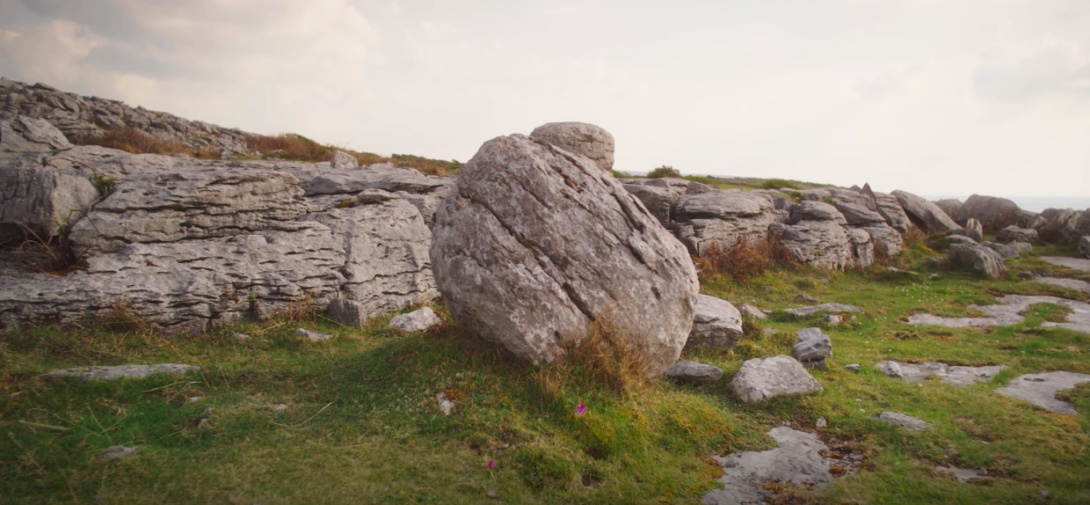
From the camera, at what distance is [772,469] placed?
6031mm

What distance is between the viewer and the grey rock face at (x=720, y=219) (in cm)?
1875

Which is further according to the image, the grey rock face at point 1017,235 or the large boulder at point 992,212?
the large boulder at point 992,212

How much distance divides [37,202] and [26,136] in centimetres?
895

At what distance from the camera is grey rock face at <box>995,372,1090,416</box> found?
25.7 feet

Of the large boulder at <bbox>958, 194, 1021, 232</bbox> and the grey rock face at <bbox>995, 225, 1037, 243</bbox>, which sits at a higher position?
the large boulder at <bbox>958, 194, 1021, 232</bbox>

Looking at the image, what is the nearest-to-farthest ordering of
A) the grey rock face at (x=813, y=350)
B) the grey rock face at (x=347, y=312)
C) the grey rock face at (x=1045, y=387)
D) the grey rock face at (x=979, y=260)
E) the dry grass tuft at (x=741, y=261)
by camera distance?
the grey rock face at (x=1045, y=387)
the grey rock face at (x=813, y=350)
the grey rock face at (x=347, y=312)
the dry grass tuft at (x=741, y=261)
the grey rock face at (x=979, y=260)

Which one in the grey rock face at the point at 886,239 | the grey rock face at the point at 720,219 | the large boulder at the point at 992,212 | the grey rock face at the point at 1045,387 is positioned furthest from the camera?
the large boulder at the point at 992,212

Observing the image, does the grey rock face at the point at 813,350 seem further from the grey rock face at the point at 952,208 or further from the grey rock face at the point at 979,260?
the grey rock face at the point at 952,208

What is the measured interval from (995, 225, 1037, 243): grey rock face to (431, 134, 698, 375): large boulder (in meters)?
29.9

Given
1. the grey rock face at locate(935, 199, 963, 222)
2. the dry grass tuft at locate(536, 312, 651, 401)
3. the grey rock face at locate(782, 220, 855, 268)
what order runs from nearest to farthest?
the dry grass tuft at locate(536, 312, 651, 401), the grey rock face at locate(782, 220, 855, 268), the grey rock face at locate(935, 199, 963, 222)

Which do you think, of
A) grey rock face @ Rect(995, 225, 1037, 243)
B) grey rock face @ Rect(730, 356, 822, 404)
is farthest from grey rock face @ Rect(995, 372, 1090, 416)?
grey rock face @ Rect(995, 225, 1037, 243)

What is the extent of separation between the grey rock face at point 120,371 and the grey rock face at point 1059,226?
37974mm

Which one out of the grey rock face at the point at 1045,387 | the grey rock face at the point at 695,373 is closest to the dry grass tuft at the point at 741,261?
the grey rock face at the point at 1045,387

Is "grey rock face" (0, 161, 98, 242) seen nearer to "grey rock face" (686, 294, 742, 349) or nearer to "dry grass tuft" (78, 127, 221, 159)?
"grey rock face" (686, 294, 742, 349)
